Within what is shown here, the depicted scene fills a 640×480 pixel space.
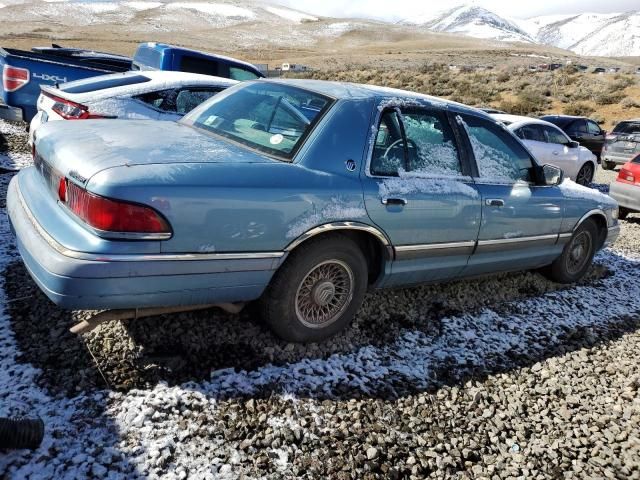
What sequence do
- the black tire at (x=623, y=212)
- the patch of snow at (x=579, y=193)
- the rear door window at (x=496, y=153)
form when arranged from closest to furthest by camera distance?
the rear door window at (x=496, y=153)
the patch of snow at (x=579, y=193)
the black tire at (x=623, y=212)

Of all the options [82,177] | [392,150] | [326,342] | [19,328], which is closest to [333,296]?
[326,342]

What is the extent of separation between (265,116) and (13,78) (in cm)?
580

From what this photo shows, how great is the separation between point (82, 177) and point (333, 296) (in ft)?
5.41

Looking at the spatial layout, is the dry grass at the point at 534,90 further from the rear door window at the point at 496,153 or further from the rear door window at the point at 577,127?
the rear door window at the point at 496,153

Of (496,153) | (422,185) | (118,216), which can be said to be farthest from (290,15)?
(118,216)

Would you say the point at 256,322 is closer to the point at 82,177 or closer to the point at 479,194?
the point at 82,177

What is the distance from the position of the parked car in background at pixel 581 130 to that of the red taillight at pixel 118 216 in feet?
47.2

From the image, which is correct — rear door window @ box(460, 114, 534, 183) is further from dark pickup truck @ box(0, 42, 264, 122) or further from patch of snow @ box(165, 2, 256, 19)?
patch of snow @ box(165, 2, 256, 19)

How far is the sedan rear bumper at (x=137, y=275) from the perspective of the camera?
2.50m

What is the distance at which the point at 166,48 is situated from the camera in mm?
9188

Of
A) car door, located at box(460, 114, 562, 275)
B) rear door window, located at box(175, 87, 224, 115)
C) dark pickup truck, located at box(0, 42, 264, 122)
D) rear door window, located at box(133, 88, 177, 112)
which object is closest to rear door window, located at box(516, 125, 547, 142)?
dark pickup truck, located at box(0, 42, 264, 122)

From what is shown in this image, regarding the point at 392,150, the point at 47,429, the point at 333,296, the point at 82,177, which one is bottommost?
the point at 47,429

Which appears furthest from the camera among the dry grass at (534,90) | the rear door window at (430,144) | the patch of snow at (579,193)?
the dry grass at (534,90)

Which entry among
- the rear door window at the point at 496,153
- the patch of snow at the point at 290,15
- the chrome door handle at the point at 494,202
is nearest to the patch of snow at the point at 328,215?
the chrome door handle at the point at 494,202
